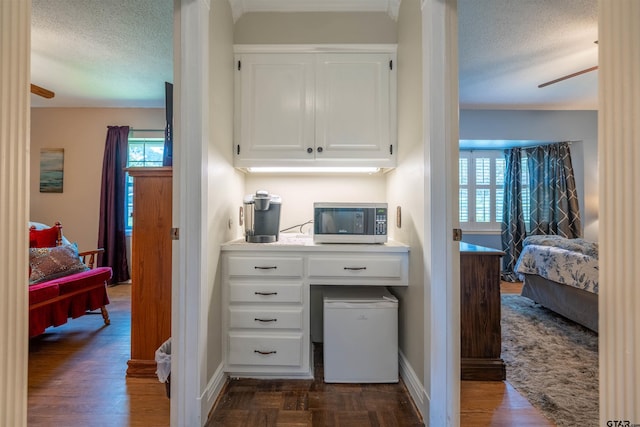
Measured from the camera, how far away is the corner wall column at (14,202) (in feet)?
2.35

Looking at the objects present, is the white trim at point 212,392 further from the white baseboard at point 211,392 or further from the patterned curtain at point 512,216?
the patterned curtain at point 512,216

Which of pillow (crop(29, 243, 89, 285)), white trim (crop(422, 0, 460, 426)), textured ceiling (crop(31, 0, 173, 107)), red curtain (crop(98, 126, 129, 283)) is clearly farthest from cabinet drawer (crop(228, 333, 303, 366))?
red curtain (crop(98, 126, 129, 283))

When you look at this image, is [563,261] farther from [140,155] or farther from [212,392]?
[140,155]

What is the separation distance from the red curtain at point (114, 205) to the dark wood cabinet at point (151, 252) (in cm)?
297

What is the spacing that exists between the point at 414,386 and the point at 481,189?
175 inches

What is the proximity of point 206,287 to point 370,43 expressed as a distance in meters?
1.95

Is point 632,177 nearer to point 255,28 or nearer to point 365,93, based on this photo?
point 365,93

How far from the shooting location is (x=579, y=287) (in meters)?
2.82

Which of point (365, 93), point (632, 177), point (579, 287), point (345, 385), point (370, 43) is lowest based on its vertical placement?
point (345, 385)

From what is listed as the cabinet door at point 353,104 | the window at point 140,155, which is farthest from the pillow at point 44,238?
the cabinet door at point 353,104

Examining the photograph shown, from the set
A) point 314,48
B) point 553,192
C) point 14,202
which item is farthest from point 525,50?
point 14,202

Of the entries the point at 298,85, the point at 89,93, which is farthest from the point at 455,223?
the point at 89,93

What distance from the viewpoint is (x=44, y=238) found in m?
3.01

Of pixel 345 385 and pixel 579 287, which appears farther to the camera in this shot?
pixel 579 287
